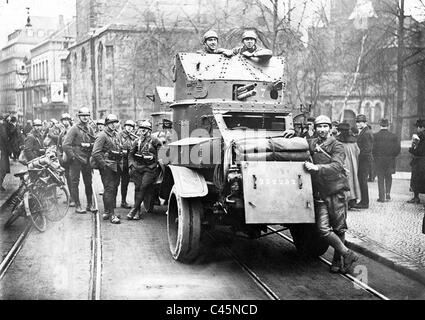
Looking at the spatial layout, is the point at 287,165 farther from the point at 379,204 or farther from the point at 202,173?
the point at 379,204

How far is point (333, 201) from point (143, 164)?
16.3 ft

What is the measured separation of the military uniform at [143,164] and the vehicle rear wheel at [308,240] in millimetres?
3620

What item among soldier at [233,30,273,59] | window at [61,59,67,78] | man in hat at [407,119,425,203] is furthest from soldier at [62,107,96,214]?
window at [61,59,67,78]

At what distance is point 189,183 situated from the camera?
8070 mm

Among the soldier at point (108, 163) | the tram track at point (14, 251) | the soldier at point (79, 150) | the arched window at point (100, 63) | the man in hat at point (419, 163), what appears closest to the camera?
the tram track at point (14, 251)

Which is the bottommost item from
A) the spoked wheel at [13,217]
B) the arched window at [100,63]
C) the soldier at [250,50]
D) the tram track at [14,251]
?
the tram track at [14,251]

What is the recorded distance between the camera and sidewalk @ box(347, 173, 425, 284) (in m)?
7.95

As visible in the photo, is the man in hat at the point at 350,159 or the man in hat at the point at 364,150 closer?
the man in hat at the point at 350,159

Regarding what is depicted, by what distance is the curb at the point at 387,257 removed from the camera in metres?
7.43

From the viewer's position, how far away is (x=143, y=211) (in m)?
12.5

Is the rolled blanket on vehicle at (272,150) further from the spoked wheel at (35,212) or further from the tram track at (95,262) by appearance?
the spoked wheel at (35,212)

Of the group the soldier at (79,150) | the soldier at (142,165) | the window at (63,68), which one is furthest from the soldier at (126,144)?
the window at (63,68)

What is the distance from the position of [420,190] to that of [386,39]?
523cm

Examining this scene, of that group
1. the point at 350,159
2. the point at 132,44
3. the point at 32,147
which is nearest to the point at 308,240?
the point at 350,159
